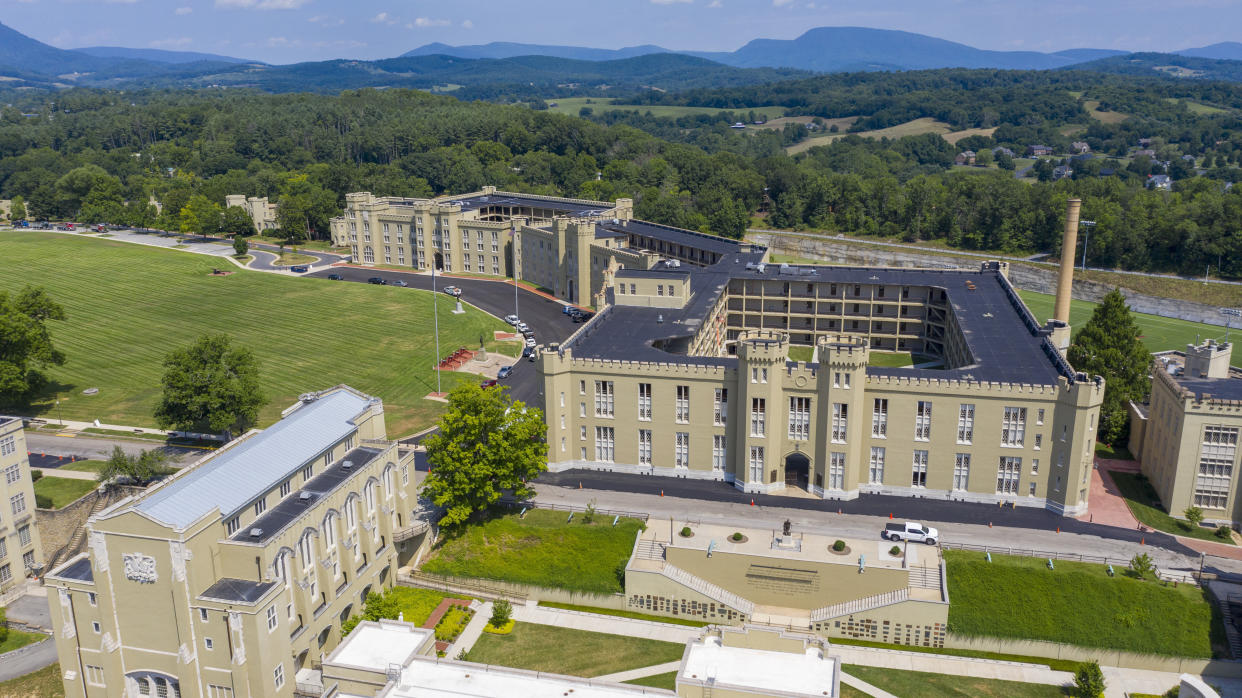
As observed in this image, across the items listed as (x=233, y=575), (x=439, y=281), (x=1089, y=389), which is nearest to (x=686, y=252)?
(x=439, y=281)

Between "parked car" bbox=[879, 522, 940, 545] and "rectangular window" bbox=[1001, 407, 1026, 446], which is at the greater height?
"rectangular window" bbox=[1001, 407, 1026, 446]

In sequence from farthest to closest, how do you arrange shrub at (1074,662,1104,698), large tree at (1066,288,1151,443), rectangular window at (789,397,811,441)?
large tree at (1066,288,1151,443), rectangular window at (789,397,811,441), shrub at (1074,662,1104,698)

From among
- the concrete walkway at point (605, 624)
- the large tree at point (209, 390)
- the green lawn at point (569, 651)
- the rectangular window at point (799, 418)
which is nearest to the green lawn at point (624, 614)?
the concrete walkway at point (605, 624)

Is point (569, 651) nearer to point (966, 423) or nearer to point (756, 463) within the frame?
point (756, 463)

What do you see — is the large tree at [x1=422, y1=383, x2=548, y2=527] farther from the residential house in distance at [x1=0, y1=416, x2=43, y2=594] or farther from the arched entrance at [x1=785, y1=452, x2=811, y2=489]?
the residential house in distance at [x1=0, y1=416, x2=43, y2=594]

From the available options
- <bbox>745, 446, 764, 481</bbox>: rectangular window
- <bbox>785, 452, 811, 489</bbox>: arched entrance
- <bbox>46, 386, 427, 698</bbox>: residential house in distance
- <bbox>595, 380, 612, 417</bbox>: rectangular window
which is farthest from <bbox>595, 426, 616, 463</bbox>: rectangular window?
<bbox>46, 386, 427, 698</bbox>: residential house in distance

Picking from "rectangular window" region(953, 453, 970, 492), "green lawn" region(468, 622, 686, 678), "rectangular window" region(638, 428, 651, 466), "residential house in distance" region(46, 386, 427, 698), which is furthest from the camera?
"rectangular window" region(638, 428, 651, 466)

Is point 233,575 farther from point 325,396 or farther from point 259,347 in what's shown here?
point 259,347
